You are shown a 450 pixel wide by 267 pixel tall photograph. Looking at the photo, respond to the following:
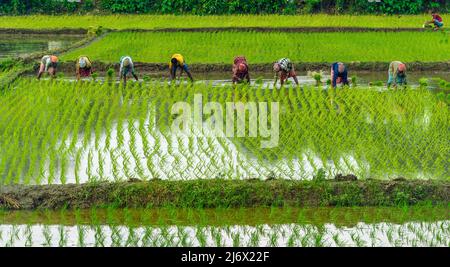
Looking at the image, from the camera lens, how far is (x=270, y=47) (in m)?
18.5

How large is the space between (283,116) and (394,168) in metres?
2.52

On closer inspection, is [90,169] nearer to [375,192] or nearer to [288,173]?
[288,173]

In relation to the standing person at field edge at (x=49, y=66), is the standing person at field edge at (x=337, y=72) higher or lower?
lower

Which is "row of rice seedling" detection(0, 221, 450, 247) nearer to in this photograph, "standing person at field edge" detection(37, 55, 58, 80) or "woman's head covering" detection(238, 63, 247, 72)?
"woman's head covering" detection(238, 63, 247, 72)

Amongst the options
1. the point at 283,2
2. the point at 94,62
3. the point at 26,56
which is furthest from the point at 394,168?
the point at 283,2

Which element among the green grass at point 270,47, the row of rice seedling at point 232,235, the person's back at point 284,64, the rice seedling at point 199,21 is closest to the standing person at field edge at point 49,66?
the green grass at point 270,47

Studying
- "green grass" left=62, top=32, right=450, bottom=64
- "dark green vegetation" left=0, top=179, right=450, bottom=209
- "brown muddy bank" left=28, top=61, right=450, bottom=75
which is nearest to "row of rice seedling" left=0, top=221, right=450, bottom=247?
"dark green vegetation" left=0, top=179, right=450, bottom=209

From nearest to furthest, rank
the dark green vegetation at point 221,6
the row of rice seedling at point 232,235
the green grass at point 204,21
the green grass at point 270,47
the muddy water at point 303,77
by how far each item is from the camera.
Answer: the row of rice seedling at point 232,235 → the muddy water at point 303,77 → the green grass at point 270,47 → the green grass at point 204,21 → the dark green vegetation at point 221,6

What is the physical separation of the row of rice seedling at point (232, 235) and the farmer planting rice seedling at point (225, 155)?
16 mm

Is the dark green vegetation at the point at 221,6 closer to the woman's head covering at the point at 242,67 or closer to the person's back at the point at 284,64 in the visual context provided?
the woman's head covering at the point at 242,67

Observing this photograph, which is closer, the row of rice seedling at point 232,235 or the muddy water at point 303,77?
the row of rice seedling at point 232,235

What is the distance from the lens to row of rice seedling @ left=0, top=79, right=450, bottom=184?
27.7 ft

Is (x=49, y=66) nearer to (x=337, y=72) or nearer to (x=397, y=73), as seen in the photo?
(x=337, y=72)

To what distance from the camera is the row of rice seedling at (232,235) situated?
6.46 meters
